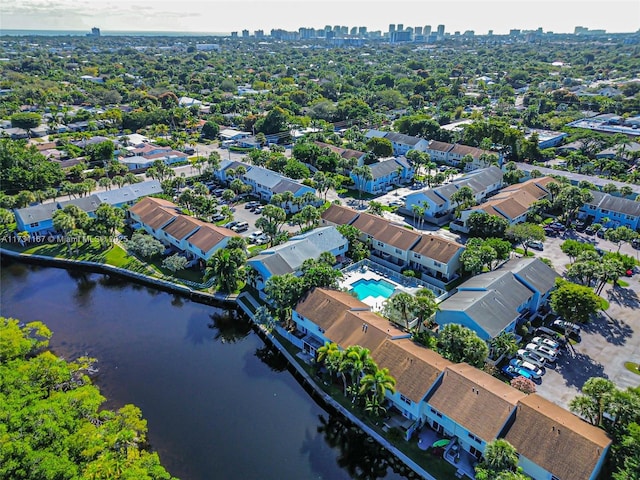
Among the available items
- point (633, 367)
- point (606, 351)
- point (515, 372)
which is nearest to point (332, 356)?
point (515, 372)

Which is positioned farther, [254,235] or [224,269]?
[254,235]

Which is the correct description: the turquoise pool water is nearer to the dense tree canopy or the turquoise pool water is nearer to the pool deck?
the pool deck

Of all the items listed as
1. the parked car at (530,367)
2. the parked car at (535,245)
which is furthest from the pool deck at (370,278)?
the parked car at (535,245)

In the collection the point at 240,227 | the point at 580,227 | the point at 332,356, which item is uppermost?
the point at 332,356

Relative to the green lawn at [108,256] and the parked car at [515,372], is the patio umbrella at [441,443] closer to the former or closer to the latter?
the parked car at [515,372]

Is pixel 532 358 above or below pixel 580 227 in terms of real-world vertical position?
below

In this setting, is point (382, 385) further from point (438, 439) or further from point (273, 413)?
point (273, 413)

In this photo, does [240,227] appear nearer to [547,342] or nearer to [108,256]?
[108,256]

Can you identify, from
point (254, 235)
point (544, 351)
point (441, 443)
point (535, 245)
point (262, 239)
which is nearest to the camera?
point (441, 443)
